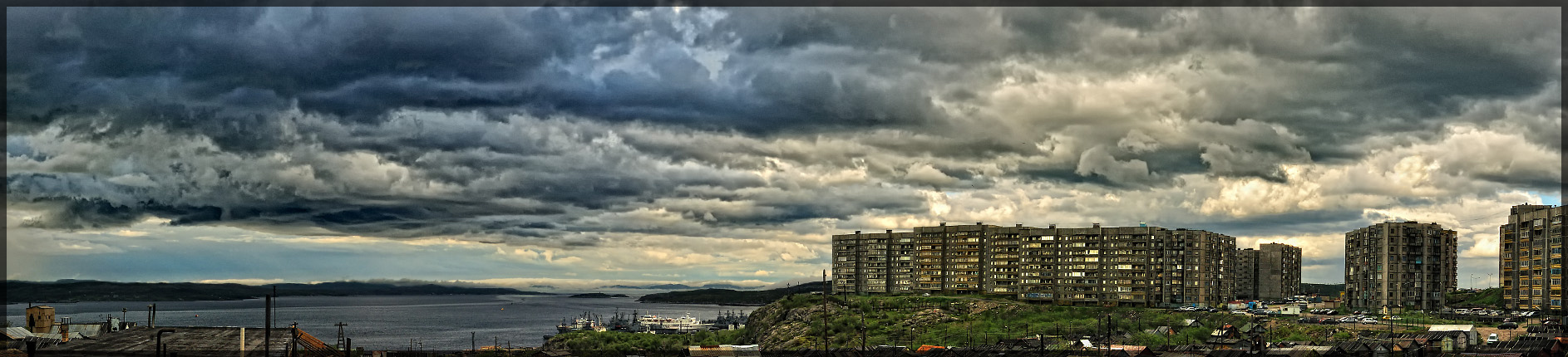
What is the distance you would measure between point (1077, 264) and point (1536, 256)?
60374 mm

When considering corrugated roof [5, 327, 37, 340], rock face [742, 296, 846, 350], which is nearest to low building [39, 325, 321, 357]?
corrugated roof [5, 327, 37, 340]

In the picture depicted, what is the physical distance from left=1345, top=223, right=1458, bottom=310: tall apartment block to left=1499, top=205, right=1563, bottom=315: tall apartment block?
12803 millimetres

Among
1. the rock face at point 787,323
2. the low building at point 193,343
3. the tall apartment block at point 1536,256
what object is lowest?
the rock face at point 787,323

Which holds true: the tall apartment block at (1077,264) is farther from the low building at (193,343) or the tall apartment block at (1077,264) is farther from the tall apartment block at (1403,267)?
the low building at (193,343)

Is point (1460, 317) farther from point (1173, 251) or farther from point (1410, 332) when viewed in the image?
point (1173, 251)

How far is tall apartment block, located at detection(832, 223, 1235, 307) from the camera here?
16725cm

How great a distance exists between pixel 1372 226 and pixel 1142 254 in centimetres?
3022

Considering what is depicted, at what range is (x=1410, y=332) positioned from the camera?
326 ft

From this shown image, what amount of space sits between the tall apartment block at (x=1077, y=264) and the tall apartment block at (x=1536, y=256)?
1675 inches

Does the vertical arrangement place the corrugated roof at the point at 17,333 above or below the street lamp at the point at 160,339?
below

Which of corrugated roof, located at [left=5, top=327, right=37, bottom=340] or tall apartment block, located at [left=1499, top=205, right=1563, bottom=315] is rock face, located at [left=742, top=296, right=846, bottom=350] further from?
tall apartment block, located at [left=1499, top=205, right=1563, bottom=315]

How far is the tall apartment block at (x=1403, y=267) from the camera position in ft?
493

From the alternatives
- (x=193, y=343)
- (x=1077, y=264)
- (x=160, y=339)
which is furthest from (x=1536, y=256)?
(x=160, y=339)

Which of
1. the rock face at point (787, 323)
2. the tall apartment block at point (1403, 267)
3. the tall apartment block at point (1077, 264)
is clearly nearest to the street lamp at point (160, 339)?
the rock face at point (787, 323)
